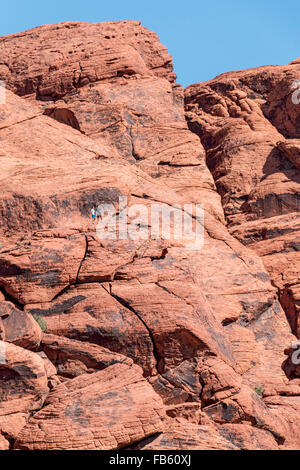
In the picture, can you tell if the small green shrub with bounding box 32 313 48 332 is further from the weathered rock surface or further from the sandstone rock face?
the weathered rock surface

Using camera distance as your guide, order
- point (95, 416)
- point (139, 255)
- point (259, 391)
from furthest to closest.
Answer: point (139, 255), point (259, 391), point (95, 416)

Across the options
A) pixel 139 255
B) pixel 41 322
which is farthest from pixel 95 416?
pixel 139 255

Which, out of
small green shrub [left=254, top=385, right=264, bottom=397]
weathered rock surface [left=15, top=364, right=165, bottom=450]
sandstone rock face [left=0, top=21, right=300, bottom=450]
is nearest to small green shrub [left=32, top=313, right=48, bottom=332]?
sandstone rock face [left=0, top=21, right=300, bottom=450]

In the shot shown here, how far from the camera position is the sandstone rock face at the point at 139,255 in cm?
2178

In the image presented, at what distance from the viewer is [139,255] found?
A: 28453mm

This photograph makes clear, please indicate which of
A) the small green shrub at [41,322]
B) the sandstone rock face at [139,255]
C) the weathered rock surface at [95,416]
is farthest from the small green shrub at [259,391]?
the small green shrub at [41,322]

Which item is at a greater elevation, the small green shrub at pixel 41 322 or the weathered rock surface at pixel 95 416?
the small green shrub at pixel 41 322

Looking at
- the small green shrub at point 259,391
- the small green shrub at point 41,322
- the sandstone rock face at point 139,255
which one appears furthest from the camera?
the small green shrub at point 259,391

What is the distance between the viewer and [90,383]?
2233 cm

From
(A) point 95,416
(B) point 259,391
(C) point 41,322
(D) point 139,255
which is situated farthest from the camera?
(D) point 139,255

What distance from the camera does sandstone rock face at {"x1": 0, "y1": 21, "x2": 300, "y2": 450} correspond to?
2178 centimetres

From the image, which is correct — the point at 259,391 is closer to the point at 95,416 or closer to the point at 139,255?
the point at 139,255

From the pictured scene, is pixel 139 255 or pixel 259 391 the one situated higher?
pixel 139 255

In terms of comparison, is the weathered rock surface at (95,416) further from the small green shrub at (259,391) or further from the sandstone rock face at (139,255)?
the small green shrub at (259,391)
